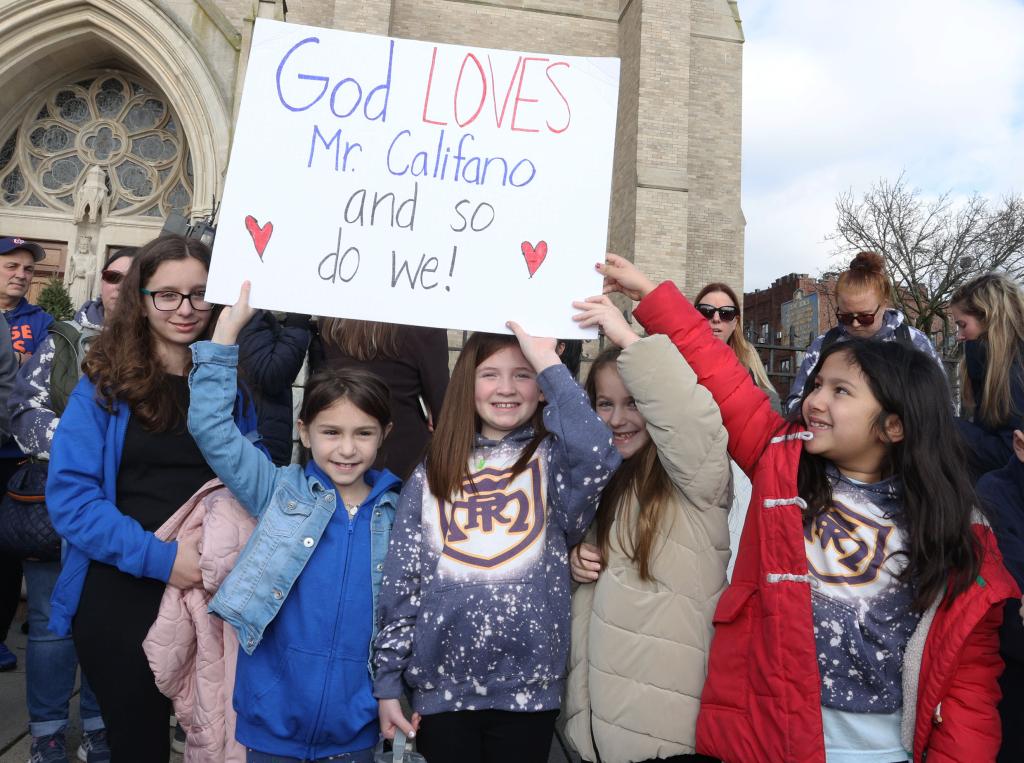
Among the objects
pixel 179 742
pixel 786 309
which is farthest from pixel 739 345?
pixel 786 309

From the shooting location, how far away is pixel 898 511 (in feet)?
6.27

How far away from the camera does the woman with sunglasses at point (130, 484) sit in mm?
2072

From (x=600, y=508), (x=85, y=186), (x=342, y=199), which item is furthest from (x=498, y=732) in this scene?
(x=85, y=186)

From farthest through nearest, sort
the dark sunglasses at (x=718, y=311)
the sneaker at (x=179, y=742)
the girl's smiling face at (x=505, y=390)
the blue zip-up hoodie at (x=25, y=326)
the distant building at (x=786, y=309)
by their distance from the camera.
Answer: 1. the distant building at (x=786, y=309)
2. the blue zip-up hoodie at (x=25, y=326)
3. the dark sunglasses at (x=718, y=311)
4. the sneaker at (x=179, y=742)
5. the girl's smiling face at (x=505, y=390)

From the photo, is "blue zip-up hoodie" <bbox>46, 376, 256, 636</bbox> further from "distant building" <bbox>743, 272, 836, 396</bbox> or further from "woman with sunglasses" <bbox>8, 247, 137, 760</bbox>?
"distant building" <bbox>743, 272, 836, 396</bbox>

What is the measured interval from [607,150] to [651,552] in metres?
1.15

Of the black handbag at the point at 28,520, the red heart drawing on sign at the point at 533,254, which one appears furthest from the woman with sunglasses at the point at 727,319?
the black handbag at the point at 28,520

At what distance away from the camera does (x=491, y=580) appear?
6.28ft

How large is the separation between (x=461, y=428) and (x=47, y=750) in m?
2.09

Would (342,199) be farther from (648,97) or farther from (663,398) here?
(648,97)

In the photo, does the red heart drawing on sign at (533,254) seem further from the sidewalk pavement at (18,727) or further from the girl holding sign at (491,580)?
the sidewalk pavement at (18,727)

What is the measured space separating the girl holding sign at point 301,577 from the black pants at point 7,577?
2.44m

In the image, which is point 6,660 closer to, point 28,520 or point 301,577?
point 28,520

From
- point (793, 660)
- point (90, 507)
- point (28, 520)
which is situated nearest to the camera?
point (793, 660)
